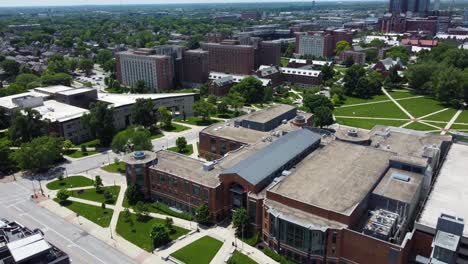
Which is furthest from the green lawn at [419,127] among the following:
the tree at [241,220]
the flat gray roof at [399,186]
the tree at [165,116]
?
the tree at [241,220]

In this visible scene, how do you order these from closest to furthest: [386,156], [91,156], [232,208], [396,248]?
[396,248]
[232,208]
[386,156]
[91,156]

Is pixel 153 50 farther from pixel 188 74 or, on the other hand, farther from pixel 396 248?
pixel 396 248

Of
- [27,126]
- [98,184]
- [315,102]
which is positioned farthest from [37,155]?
[315,102]

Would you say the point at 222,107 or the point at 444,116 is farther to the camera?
the point at 222,107

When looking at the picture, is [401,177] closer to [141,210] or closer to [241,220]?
[241,220]

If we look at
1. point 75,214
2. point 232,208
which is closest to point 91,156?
point 75,214

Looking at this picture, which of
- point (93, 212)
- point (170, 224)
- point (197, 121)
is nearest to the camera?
point (170, 224)
